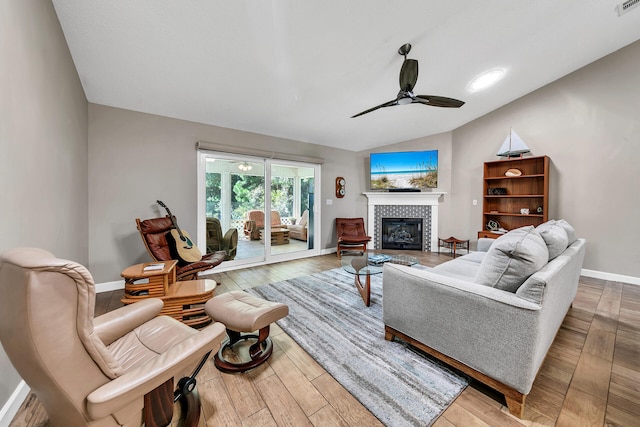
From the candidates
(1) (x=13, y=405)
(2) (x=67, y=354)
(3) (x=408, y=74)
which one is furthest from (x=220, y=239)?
(3) (x=408, y=74)

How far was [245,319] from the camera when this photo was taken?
162 cm

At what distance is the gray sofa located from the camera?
1233mm

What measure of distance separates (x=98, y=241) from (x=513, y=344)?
4.26 m

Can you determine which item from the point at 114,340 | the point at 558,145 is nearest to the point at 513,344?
the point at 114,340

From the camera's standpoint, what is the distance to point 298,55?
2.61 meters

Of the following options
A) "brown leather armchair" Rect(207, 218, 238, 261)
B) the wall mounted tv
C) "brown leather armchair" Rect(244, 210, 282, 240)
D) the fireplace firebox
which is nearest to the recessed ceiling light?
the wall mounted tv

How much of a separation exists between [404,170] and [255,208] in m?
3.44

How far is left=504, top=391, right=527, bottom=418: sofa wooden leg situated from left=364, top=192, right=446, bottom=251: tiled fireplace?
176 inches

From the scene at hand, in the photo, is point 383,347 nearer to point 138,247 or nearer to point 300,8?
point 300,8

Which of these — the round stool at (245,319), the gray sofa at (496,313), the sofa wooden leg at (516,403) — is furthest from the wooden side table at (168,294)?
the sofa wooden leg at (516,403)

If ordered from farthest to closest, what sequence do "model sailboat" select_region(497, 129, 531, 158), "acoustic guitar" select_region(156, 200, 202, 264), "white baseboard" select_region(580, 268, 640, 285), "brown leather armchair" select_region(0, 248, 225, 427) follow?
"model sailboat" select_region(497, 129, 531, 158)
"white baseboard" select_region(580, 268, 640, 285)
"acoustic guitar" select_region(156, 200, 202, 264)
"brown leather armchair" select_region(0, 248, 225, 427)

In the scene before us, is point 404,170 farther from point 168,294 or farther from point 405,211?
point 168,294

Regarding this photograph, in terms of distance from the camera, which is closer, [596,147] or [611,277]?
[611,277]

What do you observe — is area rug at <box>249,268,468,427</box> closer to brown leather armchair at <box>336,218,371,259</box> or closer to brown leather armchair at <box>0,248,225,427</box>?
brown leather armchair at <box>0,248,225,427</box>
